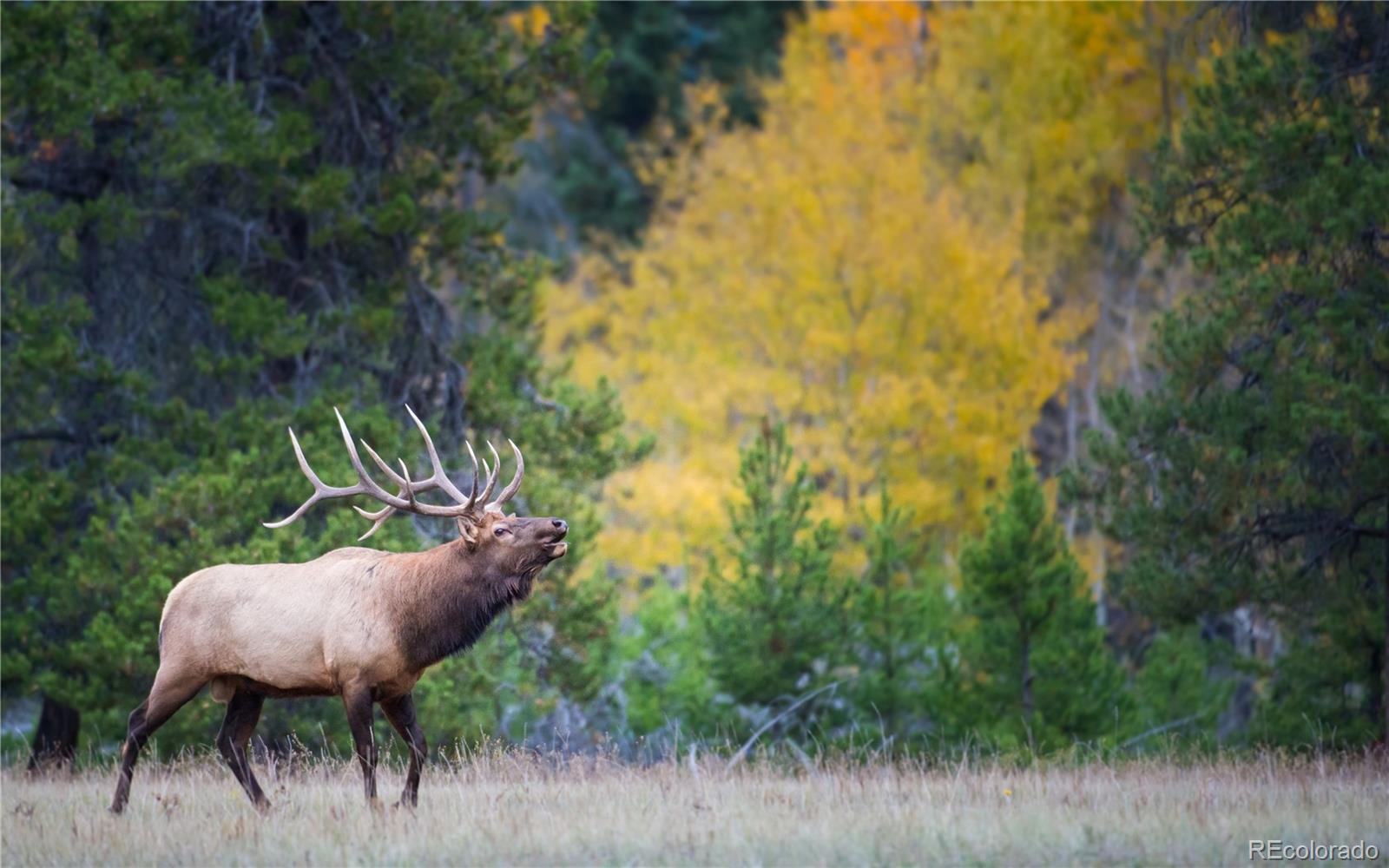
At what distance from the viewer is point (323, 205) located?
13023mm

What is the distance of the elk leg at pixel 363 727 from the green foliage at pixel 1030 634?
7.25m

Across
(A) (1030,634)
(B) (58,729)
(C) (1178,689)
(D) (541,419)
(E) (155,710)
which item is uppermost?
(D) (541,419)

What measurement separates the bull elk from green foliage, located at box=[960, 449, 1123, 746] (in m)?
6.73

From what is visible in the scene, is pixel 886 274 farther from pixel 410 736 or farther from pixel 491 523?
pixel 410 736

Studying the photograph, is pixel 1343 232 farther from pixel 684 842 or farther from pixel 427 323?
pixel 427 323

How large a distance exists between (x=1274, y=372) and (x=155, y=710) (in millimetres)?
7962

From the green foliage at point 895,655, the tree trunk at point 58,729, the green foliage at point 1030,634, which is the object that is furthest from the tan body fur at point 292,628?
the green foliage at point 1030,634

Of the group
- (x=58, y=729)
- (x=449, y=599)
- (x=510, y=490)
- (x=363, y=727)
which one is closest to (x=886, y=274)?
(x=58, y=729)

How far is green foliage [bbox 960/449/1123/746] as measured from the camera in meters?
14.0

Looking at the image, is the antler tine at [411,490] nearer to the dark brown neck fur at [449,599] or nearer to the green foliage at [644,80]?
the dark brown neck fur at [449,599]

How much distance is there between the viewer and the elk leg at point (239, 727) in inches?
329

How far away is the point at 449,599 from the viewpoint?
27.1 ft

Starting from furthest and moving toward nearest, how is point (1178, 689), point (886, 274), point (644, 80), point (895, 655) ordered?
1. point (644, 80)
2. point (886, 274)
3. point (1178, 689)
4. point (895, 655)
